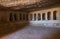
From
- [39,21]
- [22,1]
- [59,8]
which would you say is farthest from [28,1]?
[39,21]

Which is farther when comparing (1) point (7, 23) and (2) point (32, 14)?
(2) point (32, 14)

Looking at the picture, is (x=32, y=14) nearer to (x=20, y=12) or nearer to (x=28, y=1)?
(x=20, y=12)

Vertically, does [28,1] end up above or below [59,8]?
above

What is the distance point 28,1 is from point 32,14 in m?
3.42

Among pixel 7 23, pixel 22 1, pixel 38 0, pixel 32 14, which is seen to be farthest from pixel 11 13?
pixel 38 0

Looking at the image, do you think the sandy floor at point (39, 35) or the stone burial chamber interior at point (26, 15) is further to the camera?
the stone burial chamber interior at point (26, 15)

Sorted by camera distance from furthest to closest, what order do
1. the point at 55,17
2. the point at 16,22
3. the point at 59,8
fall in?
Result: the point at 16,22, the point at 55,17, the point at 59,8

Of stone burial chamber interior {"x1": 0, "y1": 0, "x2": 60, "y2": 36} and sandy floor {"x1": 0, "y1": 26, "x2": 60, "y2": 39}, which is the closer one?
sandy floor {"x1": 0, "y1": 26, "x2": 60, "y2": 39}

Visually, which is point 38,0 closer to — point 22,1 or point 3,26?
point 22,1

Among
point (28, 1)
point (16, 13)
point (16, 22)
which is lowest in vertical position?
point (16, 22)

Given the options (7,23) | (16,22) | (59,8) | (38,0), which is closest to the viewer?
(38,0)

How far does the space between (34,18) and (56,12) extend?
240 cm

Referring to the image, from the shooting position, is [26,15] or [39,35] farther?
[26,15]

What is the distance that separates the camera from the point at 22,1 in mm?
6441
